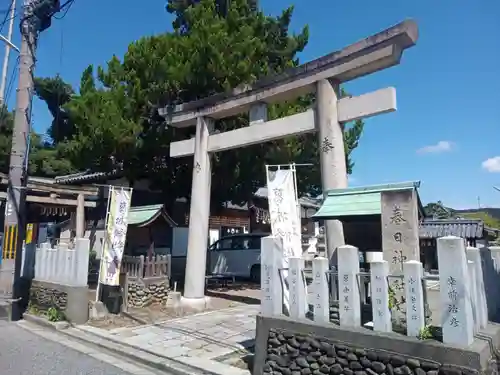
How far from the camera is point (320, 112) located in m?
8.69

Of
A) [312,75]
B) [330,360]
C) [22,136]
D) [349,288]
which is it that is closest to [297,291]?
[349,288]

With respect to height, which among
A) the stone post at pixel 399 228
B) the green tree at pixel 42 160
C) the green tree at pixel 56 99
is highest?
the green tree at pixel 56 99

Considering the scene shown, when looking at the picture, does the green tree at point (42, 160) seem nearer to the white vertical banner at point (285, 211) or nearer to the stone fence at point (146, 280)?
the stone fence at point (146, 280)

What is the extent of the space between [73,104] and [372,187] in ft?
35.2

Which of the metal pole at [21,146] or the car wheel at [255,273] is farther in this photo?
the car wheel at [255,273]

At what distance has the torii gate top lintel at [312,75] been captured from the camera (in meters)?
7.75

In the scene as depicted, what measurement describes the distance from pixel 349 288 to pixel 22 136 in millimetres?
9766

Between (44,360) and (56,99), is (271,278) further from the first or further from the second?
(56,99)

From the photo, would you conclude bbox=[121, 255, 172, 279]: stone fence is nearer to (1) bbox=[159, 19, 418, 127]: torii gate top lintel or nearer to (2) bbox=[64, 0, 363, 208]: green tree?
(2) bbox=[64, 0, 363, 208]: green tree

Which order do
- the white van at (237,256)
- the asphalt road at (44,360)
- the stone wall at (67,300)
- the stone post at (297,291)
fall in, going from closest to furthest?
the stone post at (297,291) < the asphalt road at (44,360) < the stone wall at (67,300) < the white van at (237,256)

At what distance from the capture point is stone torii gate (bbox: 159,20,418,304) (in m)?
7.92

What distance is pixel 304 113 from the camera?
915cm

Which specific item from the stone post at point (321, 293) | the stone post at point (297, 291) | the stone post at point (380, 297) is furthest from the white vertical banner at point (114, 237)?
the stone post at point (380, 297)

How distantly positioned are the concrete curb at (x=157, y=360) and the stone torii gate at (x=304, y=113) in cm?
290
